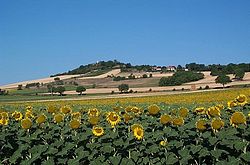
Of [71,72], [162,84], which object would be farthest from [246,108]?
[71,72]

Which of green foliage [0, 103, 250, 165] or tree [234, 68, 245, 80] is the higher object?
tree [234, 68, 245, 80]

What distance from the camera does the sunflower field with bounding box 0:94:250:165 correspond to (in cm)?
648

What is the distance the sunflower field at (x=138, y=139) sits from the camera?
6.48m

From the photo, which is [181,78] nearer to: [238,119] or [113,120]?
[113,120]

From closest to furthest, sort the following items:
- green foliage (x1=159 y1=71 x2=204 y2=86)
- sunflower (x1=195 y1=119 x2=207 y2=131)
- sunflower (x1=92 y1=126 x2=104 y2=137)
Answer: sunflower (x1=195 y1=119 x2=207 y2=131) < sunflower (x1=92 y1=126 x2=104 y2=137) < green foliage (x1=159 y1=71 x2=204 y2=86)

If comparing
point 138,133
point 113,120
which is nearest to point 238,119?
point 138,133

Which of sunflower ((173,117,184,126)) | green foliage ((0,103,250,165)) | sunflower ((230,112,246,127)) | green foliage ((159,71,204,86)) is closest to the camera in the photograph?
green foliage ((0,103,250,165))

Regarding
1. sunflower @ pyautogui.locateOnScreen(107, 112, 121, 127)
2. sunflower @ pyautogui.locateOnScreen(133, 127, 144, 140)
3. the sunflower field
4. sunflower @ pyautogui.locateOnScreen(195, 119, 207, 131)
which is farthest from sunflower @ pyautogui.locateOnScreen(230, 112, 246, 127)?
sunflower @ pyautogui.locateOnScreen(107, 112, 121, 127)

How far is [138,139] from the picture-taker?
23.2ft

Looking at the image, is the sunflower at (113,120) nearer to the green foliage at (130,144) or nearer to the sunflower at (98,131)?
the green foliage at (130,144)

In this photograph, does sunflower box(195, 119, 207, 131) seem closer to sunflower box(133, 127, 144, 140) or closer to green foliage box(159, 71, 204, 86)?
sunflower box(133, 127, 144, 140)

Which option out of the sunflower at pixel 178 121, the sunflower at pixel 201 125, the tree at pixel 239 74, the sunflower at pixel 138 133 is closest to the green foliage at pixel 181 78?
the tree at pixel 239 74

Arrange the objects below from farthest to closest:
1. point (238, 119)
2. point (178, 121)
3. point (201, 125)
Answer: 1. point (178, 121)
2. point (201, 125)
3. point (238, 119)

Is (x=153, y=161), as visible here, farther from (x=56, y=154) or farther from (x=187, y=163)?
(x=56, y=154)
